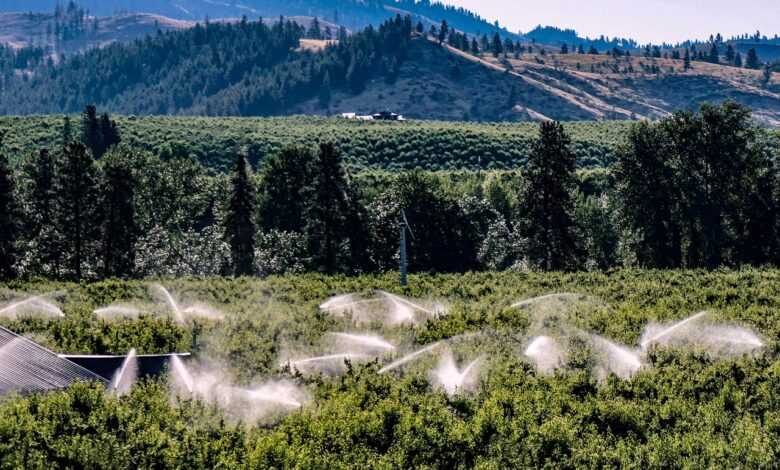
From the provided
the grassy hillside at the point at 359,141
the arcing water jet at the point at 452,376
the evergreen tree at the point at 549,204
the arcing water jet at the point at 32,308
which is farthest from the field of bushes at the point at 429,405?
the grassy hillside at the point at 359,141

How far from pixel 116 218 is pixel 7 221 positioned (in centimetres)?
861

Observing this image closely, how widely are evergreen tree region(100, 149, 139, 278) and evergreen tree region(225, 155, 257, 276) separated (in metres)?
8.20

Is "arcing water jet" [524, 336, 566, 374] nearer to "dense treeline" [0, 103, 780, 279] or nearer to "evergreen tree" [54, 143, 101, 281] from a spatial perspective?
"dense treeline" [0, 103, 780, 279]

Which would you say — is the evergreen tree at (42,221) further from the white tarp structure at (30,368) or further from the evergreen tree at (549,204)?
the white tarp structure at (30,368)

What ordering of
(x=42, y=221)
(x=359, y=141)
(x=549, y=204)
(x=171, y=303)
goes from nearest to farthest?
(x=171, y=303) → (x=549, y=204) → (x=42, y=221) → (x=359, y=141)

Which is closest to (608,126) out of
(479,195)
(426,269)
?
(479,195)

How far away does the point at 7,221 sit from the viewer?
65.6 meters

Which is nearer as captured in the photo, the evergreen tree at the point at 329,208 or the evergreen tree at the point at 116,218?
the evergreen tree at the point at 116,218

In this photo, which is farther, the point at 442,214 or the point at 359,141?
the point at 359,141

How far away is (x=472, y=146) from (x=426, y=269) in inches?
3145

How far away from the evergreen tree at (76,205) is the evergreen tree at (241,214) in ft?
36.8

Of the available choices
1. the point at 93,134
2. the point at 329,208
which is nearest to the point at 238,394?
the point at 329,208

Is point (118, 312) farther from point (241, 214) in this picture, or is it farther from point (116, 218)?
point (241, 214)

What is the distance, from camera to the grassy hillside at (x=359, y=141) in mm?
142250
